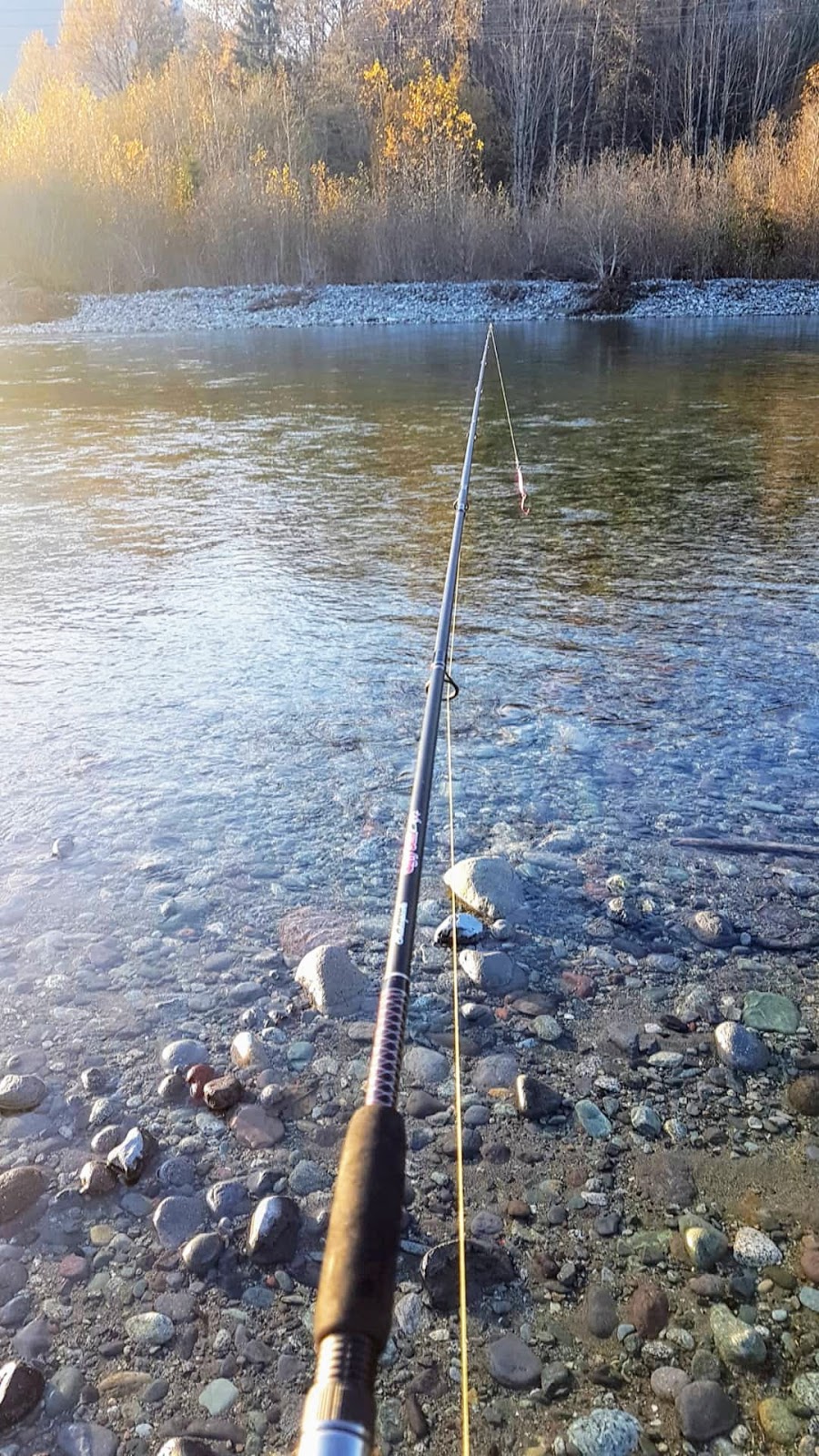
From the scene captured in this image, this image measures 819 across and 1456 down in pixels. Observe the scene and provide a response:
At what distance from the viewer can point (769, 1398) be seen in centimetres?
142

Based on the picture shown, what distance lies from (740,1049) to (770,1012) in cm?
17

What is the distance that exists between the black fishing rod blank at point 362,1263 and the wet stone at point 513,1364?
554 mm

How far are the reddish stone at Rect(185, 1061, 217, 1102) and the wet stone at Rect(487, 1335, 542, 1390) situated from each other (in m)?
0.76

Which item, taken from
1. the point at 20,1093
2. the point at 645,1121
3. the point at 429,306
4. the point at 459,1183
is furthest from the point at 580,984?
the point at 429,306

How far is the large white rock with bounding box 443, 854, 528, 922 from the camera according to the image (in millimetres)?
2582

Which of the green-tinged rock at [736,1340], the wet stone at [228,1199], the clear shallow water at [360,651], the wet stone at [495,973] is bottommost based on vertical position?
the green-tinged rock at [736,1340]

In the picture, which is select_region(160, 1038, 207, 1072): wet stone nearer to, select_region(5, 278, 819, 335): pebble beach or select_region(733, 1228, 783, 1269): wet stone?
select_region(733, 1228, 783, 1269): wet stone

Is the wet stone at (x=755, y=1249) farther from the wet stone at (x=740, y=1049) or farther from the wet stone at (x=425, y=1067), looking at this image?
the wet stone at (x=425, y=1067)

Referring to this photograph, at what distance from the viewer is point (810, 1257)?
164 centimetres

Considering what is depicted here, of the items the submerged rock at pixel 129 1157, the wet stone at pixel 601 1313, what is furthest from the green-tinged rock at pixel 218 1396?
the wet stone at pixel 601 1313

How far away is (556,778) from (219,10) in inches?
2719

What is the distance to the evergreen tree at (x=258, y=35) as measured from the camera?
176 feet

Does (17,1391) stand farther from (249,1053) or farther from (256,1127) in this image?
(249,1053)

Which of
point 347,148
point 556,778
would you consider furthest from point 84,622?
point 347,148
